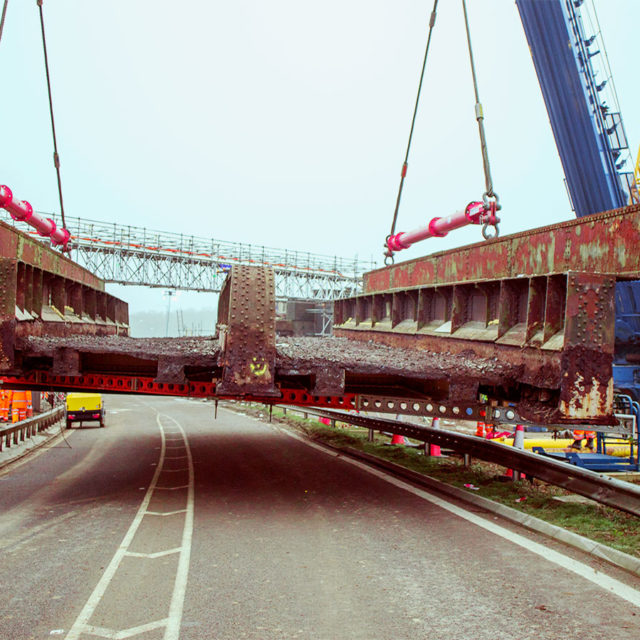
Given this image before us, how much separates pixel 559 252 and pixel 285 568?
626 centimetres

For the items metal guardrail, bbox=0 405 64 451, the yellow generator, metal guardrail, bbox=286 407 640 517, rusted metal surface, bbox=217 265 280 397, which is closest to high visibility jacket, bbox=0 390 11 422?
metal guardrail, bbox=0 405 64 451

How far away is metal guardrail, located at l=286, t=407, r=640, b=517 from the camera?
7.41 m

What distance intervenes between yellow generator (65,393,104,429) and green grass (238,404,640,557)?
42.9 feet

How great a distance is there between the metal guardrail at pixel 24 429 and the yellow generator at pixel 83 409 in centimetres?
77

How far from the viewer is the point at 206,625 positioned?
5242 mm

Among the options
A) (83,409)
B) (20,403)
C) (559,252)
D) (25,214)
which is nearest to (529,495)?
(559,252)

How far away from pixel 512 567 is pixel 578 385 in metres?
2.63

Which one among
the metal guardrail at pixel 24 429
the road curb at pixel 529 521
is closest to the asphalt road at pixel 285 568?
the road curb at pixel 529 521

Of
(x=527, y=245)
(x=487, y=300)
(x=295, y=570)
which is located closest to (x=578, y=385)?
(x=487, y=300)

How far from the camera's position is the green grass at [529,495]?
7.46 metres

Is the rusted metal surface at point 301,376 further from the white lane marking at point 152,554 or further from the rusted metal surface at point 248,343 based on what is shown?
the white lane marking at point 152,554

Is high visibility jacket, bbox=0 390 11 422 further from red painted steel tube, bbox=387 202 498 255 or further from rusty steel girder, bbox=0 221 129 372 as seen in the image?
red painted steel tube, bbox=387 202 498 255

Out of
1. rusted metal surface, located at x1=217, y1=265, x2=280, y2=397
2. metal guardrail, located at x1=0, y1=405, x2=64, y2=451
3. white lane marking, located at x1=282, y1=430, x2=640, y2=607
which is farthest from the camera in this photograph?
metal guardrail, located at x1=0, y1=405, x2=64, y2=451

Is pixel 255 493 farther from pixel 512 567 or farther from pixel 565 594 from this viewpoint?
pixel 565 594
